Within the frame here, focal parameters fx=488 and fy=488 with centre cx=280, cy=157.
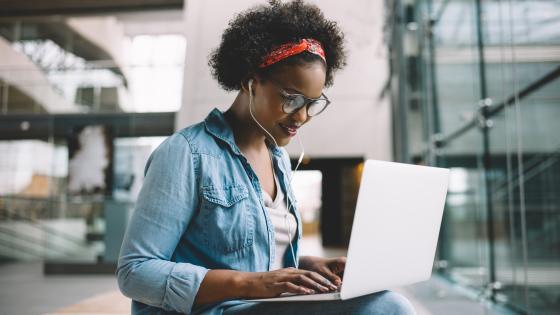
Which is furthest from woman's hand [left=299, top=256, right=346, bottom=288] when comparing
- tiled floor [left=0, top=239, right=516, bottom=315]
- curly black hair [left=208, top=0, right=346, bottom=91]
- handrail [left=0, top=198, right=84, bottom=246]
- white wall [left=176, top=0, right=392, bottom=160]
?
handrail [left=0, top=198, right=84, bottom=246]

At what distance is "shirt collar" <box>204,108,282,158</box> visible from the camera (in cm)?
115

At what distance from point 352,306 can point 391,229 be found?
0.18m

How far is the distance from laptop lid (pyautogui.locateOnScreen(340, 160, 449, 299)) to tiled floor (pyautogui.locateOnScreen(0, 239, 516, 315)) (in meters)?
1.48

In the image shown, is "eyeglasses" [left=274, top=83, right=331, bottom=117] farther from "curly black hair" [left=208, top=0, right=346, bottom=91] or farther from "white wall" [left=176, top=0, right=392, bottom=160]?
"white wall" [left=176, top=0, right=392, bottom=160]

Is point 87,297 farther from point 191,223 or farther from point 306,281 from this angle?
point 306,281

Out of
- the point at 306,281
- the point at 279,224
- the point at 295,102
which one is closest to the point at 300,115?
the point at 295,102

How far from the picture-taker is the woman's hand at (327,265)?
115 cm

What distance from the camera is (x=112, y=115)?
24.5 ft

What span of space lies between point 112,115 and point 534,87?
6.11 m

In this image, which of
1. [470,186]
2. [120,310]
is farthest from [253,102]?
[470,186]

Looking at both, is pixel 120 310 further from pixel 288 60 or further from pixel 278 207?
pixel 288 60

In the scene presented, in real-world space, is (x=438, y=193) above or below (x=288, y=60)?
below

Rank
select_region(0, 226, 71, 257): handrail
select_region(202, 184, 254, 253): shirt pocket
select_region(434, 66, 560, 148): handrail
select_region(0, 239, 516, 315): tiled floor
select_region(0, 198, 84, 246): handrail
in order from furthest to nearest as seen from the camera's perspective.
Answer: select_region(0, 226, 71, 257): handrail → select_region(0, 198, 84, 246): handrail → select_region(434, 66, 560, 148): handrail → select_region(0, 239, 516, 315): tiled floor → select_region(202, 184, 254, 253): shirt pocket

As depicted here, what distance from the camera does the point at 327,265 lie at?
1197mm
